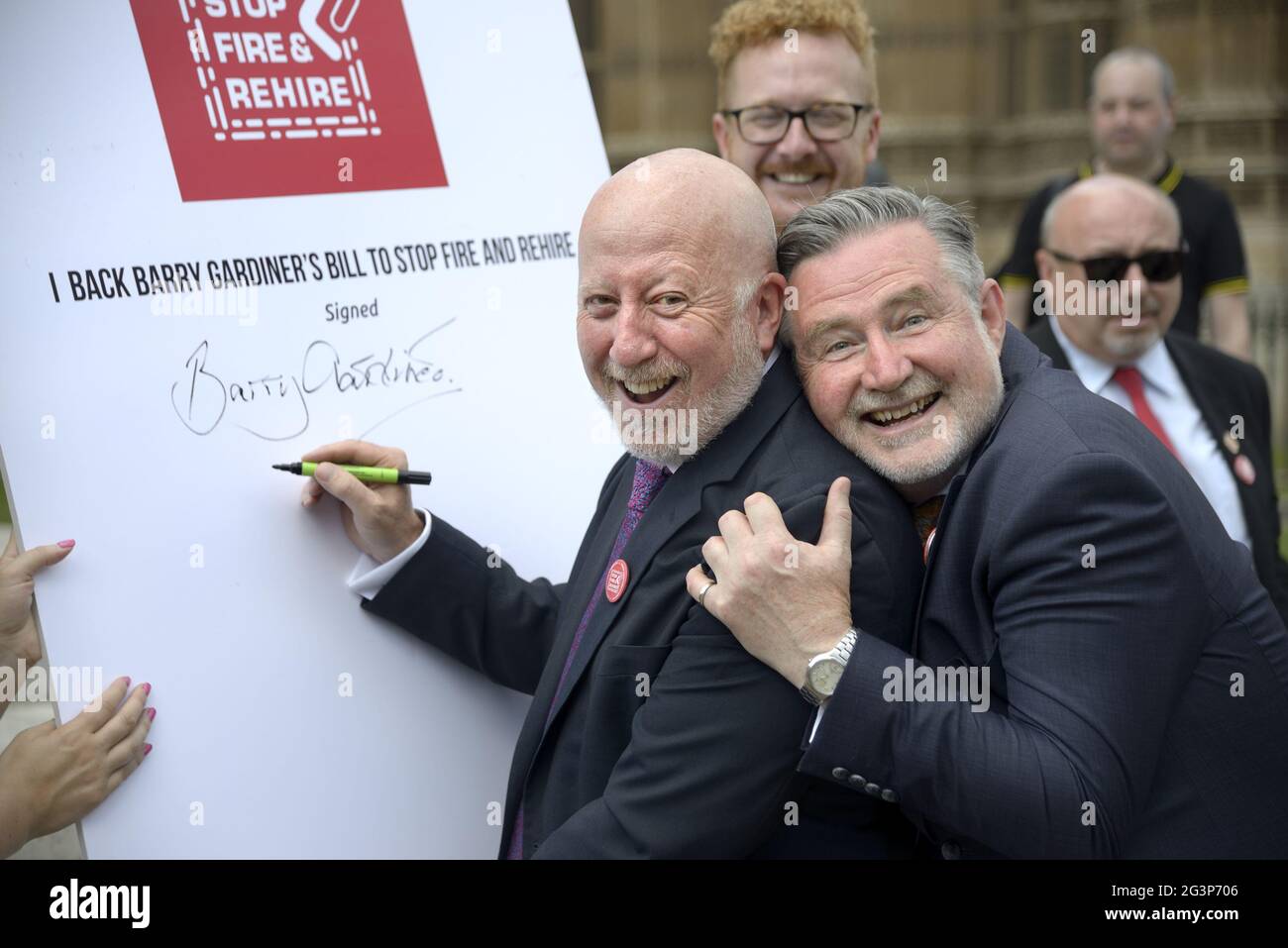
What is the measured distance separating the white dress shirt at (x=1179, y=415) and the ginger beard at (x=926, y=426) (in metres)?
1.59

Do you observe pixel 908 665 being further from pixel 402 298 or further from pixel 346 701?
pixel 402 298

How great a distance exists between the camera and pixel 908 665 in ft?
7.02

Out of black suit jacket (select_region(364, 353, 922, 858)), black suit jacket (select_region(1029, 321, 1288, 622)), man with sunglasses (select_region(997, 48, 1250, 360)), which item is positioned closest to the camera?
black suit jacket (select_region(364, 353, 922, 858))

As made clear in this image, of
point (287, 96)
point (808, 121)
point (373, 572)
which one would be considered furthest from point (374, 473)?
point (808, 121)

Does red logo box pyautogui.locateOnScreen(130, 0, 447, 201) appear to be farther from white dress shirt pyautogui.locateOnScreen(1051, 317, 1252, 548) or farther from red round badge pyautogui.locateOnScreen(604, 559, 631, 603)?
white dress shirt pyautogui.locateOnScreen(1051, 317, 1252, 548)

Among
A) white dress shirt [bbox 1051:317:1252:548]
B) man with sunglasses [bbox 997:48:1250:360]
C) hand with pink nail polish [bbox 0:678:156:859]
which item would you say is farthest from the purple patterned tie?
man with sunglasses [bbox 997:48:1250:360]

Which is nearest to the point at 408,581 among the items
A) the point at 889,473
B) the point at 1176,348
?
the point at 889,473

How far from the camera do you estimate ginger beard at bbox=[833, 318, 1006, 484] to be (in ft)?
Result: 7.50

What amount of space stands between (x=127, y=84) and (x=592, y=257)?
90cm

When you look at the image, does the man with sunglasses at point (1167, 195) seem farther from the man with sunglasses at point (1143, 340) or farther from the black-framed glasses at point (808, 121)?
the black-framed glasses at point (808, 121)

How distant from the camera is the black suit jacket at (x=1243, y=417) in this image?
12.2 feet

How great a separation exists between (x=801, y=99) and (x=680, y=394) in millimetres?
1361

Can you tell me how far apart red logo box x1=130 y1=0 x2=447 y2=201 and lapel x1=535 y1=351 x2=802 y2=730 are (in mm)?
907

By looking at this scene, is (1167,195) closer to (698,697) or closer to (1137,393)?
(1137,393)
